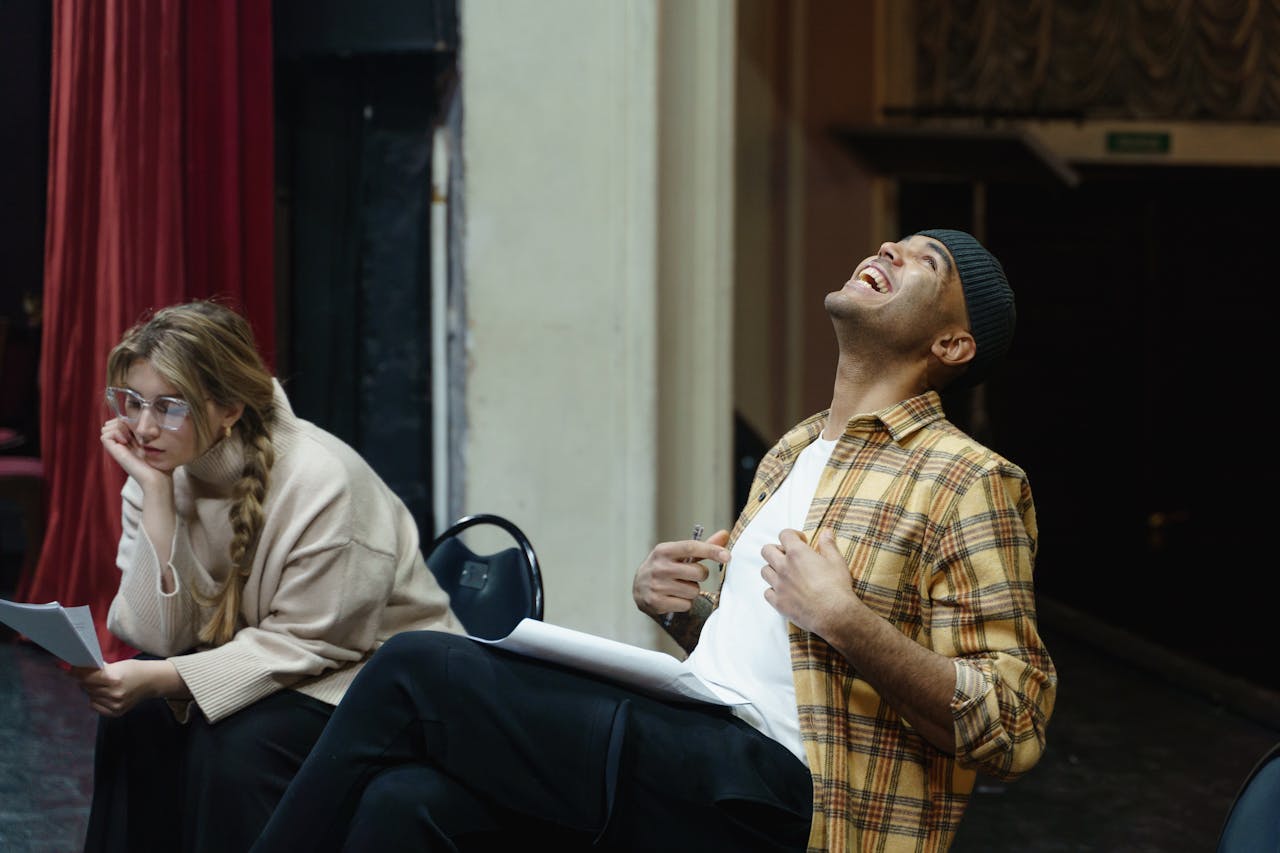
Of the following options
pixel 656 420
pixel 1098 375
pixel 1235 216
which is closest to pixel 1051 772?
pixel 656 420

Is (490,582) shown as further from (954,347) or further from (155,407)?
(954,347)

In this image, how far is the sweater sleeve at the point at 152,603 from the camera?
2037mm

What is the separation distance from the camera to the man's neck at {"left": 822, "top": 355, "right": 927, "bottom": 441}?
183 centimetres

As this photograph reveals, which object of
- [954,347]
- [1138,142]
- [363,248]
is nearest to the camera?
[954,347]

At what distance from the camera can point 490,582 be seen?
7.57ft

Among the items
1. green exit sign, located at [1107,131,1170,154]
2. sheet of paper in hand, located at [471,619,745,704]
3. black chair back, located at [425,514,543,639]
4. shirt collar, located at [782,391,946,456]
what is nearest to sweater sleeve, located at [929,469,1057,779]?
shirt collar, located at [782,391,946,456]

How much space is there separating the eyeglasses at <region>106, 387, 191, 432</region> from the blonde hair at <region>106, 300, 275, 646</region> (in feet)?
0.05

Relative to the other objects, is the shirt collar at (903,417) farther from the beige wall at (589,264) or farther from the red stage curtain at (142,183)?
the red stage curtain at (142,183)

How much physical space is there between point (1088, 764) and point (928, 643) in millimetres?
2166

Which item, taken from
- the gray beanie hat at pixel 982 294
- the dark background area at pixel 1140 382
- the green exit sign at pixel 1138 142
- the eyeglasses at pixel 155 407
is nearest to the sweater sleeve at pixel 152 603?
the eyeglasses at pixel 155 407

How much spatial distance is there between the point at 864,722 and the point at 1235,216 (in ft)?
20.8

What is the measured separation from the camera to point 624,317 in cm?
357

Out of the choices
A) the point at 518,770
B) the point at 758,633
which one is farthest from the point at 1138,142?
the point at 518,770

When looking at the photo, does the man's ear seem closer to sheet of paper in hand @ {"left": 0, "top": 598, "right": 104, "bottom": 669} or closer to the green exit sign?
sheet of paper in hand @ {"left": 0, "top": 598, "right": 104, "bottom": 669}
